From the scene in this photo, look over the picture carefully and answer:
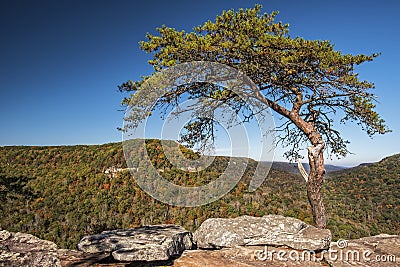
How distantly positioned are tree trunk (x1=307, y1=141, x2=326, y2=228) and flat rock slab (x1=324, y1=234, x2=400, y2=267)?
79cm

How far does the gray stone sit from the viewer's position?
445 centimetres

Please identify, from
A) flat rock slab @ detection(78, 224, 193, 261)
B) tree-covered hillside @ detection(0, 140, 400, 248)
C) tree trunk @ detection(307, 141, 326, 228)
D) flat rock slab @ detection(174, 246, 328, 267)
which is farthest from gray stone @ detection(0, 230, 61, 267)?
tree-covered hillside @ detection(0, 140, 400, 248)

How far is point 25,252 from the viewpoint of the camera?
4930 mm

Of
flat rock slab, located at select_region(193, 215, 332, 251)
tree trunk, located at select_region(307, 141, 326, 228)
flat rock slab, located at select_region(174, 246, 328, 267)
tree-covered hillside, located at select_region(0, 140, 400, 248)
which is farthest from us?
tree-covered hillside, located at select_region(0, 140, 400, 248)

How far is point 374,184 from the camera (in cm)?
2172

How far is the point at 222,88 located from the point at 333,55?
2.79 meters

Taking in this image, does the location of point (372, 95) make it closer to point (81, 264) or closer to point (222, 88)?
point (222, 88)

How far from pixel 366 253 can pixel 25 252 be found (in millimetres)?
6757

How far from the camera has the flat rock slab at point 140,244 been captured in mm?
5172

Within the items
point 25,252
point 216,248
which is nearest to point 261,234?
point 216,248

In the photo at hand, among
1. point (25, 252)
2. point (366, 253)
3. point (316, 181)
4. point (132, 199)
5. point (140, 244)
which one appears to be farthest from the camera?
point (132, 199)

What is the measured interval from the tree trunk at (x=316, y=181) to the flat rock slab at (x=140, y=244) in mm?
3332

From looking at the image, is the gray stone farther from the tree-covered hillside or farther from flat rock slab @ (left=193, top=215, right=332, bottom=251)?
the tree-covered hillside

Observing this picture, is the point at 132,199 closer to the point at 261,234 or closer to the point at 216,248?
the point at 216,248
